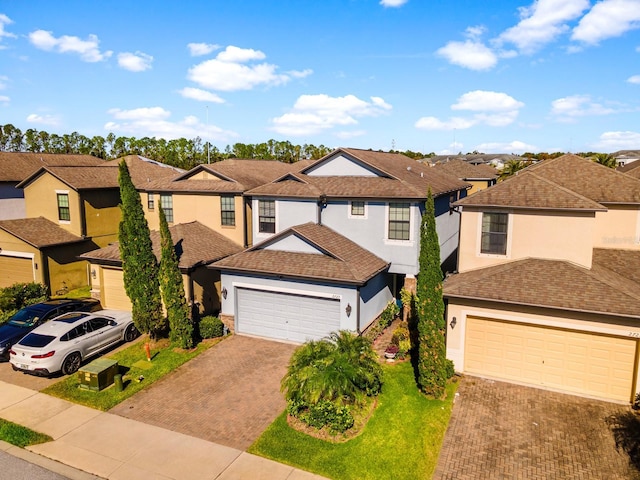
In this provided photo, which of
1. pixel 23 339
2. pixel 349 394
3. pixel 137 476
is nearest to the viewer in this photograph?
pixel 137 476

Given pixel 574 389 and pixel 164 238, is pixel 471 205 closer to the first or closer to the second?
pixel 574 389

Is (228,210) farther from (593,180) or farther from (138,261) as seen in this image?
(593,180)

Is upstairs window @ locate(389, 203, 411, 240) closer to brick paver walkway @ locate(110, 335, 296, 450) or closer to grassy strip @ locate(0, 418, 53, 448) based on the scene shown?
brick paver walkway @ locate(110, 335, 296, 450)

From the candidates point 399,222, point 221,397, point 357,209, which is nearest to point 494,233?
point 399,222

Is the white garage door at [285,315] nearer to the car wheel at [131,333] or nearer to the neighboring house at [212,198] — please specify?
the car wheel at [131,333]

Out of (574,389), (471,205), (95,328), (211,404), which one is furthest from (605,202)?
(95,328)

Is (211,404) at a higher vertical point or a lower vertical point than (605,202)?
lower

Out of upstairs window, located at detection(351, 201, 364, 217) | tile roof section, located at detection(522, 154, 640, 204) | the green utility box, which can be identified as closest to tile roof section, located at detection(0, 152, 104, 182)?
the green utility box
